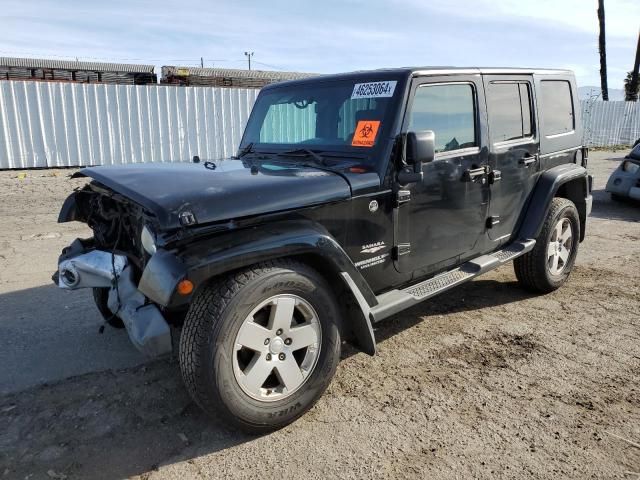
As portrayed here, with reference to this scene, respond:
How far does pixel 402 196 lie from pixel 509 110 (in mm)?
1623

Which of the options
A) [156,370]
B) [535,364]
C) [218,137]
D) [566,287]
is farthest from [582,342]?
[218,137]

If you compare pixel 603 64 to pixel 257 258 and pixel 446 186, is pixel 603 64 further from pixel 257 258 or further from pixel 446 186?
pixel 257 258

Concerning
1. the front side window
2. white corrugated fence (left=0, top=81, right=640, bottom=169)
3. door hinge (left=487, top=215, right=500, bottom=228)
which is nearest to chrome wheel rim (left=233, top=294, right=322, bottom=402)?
the front side window

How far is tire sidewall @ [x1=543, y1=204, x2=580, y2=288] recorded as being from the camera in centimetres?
457

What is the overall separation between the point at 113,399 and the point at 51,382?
503 mm

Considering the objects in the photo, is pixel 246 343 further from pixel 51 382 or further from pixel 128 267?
pixel 51 382

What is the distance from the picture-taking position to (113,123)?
12.8 meters

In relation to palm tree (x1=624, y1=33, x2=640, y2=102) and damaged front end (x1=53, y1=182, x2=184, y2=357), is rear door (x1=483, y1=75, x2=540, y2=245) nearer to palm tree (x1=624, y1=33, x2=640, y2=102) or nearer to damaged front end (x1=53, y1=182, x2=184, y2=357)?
damaged front end (x1=53, y1=182, x2=184, y2=357)

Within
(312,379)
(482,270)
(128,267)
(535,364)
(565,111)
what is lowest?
(535,364)

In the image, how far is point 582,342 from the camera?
379cm

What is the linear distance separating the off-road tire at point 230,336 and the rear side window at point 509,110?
2.22m

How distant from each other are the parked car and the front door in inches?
255

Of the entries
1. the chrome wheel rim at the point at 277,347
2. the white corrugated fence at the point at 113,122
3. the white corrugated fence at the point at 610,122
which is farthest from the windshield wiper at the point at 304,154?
the white corrugated fence at the point at 610,122

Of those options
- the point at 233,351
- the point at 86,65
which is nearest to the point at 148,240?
the point at 233,351
